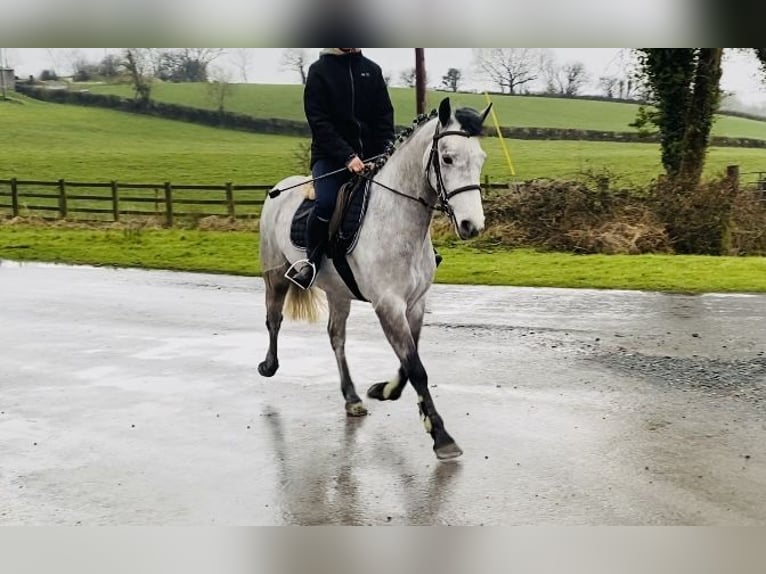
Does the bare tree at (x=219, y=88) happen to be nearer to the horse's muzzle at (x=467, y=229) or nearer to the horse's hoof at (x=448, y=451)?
the horse's muzzle at (x=467, y=229)

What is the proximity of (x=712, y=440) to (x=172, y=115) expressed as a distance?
3671mm

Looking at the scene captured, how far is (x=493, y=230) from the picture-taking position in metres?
5.45

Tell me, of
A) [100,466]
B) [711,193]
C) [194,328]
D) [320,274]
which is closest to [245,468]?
[100,466]

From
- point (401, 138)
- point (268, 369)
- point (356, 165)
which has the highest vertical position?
point (401, 138)

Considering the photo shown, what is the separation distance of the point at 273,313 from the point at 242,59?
4.91 feet

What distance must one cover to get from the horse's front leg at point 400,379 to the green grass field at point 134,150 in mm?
1190

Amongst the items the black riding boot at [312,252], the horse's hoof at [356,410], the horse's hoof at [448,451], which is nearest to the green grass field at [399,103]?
the black riding boot at [312,252]

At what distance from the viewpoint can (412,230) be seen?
3.79 meters

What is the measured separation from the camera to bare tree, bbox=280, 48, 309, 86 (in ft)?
13.0

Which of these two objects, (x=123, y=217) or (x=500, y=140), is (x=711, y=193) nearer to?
(x=500, y=140)

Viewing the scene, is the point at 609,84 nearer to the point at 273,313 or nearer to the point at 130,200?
the point at 273,313

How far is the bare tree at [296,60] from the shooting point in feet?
13.0

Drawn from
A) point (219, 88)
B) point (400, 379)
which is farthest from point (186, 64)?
point (400, 379)

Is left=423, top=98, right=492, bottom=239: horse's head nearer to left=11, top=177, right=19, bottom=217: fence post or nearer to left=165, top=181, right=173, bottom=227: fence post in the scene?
left=165, top=181, right=173, bottom=227: fence post
